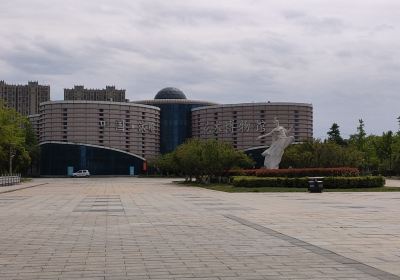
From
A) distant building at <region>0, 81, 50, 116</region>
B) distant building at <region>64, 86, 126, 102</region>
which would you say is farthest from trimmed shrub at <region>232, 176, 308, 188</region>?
distant building at <region>64, 86, 126, 102</region>

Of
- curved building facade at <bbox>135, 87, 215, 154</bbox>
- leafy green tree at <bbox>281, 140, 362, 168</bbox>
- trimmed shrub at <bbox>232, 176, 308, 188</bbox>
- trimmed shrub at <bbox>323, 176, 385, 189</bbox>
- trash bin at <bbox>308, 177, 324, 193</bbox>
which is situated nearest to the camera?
trash bin at <bbox>308, 177, 324, 193</bbox>

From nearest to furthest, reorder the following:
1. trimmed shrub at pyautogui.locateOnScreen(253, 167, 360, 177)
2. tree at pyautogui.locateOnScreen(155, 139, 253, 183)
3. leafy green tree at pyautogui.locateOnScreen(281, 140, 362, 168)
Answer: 1. trimmed shrub at pyautogui.locateOnScreen(253, 167, 360, 177)
2. tree at pyautogui.locateOnScreen(155, 139, 253, 183)
3. leafy green tree at pyautogui.locateOnScreen(281, 140, 362, 168)

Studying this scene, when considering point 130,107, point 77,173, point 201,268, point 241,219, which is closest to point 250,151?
point 130,107

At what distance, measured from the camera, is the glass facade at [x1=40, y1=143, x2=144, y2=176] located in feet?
389

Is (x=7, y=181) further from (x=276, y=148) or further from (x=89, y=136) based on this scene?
(x=89, y=136)

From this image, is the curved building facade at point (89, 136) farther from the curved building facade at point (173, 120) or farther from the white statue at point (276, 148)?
the white statue at point (276, 148)

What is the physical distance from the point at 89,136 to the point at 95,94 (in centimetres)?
4683

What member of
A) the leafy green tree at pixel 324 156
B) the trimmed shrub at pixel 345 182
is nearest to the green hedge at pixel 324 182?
the trimmed shrub at pixel 345 182

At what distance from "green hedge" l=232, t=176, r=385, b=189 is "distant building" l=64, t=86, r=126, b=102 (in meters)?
125

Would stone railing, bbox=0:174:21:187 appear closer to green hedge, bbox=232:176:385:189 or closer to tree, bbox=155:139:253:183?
tree, bbox=155:139:253:183

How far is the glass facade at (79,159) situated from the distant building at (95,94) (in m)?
44.8

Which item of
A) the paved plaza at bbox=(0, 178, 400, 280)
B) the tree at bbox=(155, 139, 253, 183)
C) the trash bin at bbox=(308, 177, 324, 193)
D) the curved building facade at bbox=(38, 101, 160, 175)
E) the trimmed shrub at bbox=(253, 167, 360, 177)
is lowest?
the paved plaza at bbox=(0, 178, 400, 280)

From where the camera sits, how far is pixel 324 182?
39781 mm

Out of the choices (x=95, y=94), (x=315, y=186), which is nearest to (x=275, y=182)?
(x=315, y=186)
